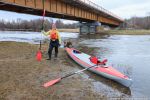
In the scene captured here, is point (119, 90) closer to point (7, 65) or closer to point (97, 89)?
point (97, 89)

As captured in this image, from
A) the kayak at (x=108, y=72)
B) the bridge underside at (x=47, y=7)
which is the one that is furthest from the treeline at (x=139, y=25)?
the kayak at (x=108, y=72)

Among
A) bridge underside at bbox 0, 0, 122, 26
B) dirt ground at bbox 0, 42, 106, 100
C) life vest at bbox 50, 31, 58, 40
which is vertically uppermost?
bridge underside at bbox 0, 0, 122, 26

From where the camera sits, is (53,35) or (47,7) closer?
(53,35)

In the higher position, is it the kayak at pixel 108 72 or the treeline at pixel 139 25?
the treeline at pixel 139 25

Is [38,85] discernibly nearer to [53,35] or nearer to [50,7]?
[53,35]

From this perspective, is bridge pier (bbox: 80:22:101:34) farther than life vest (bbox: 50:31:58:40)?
Yes

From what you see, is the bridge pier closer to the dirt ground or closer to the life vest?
the life vest

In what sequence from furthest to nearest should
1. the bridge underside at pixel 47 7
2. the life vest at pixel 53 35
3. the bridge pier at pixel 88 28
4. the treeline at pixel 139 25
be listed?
the treeline at pixel 139 25, the bridge pier at pixel 88 28, the bridge underside at pixel 47 7, the life vest at pixel 53 35

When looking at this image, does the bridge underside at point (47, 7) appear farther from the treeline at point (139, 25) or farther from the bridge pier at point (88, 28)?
the treeline at point (139, 25)

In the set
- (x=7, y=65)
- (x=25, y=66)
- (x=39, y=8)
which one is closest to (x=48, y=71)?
(x=25, y=66)

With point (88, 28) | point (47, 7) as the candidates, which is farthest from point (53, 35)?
point (88, 28)

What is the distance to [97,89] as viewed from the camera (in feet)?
25.5

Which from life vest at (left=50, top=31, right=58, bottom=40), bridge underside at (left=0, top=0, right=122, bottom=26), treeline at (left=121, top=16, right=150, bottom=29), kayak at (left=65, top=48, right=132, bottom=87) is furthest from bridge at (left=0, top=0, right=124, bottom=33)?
treeline at (left=121, top=16, right=150, bottom=29)

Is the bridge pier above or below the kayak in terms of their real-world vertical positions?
above
